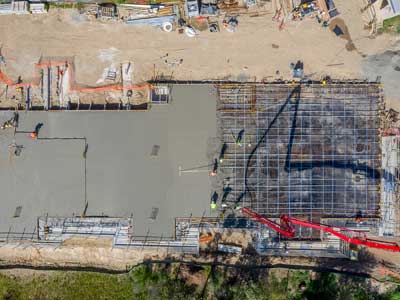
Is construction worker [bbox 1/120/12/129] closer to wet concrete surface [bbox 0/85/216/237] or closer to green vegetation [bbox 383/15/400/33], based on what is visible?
wet concrete surface [bbox 0/85/216/237]

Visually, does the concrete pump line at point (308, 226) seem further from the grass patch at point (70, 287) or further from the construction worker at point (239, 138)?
the grass patch at point (70, 287)

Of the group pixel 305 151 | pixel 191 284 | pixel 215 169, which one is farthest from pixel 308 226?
pixel 191 284

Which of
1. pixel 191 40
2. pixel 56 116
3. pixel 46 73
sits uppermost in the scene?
pixel 191 40

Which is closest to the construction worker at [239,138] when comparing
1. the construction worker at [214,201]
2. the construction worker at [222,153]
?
the construction worker at [222,153]

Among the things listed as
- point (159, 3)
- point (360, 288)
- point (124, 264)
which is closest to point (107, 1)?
point (159, 3)

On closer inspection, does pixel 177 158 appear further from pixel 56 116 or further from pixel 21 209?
pixel 21 209

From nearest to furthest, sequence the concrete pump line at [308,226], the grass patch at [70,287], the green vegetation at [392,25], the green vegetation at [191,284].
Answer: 1. the concrete pump line at [308,226]
2. the green vegetation at [191,284]
3. the green vegetation at [392,25]
4. the grass patch at [70,287]
